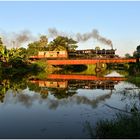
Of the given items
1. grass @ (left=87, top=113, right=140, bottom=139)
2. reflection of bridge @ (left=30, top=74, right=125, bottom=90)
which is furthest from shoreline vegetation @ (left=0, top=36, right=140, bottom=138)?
reflection of bridge @ (left=30, top=74, right=125, bottom=90)

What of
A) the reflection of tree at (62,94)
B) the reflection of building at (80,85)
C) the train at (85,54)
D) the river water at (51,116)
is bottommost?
the river water at (51,116)

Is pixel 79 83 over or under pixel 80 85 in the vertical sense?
over

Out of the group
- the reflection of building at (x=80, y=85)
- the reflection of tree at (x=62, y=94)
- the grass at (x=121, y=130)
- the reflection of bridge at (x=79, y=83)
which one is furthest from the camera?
the reflection of bridge at (x=79, y=83)

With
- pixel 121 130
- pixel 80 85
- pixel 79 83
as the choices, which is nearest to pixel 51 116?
pixel 121 130

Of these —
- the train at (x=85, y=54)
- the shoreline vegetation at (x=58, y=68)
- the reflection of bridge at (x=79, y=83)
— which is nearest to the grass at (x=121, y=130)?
the shoreline vegetation at (x=58, y=68)

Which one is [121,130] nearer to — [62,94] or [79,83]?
[62,94]

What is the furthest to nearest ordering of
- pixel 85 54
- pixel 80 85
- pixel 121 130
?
pixel 85 54
pixel 80 85
pixel 121 130

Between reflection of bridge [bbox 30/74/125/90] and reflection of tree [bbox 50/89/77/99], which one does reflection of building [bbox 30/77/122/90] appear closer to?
reflection of bridge [bbox 30/74/125/90]

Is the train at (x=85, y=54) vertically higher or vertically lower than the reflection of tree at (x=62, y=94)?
higher

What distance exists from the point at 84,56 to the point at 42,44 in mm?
34484

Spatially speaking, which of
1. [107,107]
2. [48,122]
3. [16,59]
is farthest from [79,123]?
[16,59]

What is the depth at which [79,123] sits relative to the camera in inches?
596

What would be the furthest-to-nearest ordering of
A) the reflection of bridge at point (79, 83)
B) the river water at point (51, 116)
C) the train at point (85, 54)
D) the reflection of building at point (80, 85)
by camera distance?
the train at point (85, 54)
the reflection of bridge at point (79, 83)
the reflection of building at point (80, 85)
the river water at point (51, 116)

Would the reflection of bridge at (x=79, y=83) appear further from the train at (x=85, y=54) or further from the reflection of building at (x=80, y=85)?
the train at (x=85, y=54)
